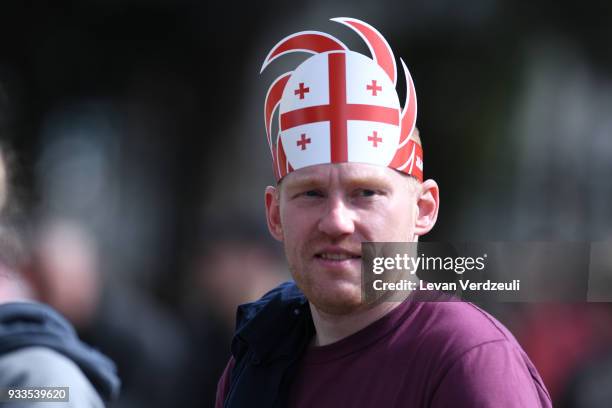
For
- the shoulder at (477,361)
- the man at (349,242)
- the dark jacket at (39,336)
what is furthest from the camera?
the dark jacket at (39,336)

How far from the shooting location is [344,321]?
1.52 metres

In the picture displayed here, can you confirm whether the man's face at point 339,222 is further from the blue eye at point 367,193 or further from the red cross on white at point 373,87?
the red cross on white at point 373,87

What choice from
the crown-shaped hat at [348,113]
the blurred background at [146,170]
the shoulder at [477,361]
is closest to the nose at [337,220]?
the crown-shaped hat at [348,113]

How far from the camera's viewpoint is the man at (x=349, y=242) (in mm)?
1351

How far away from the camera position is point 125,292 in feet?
8.59

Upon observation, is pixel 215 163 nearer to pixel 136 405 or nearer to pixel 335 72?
pixel 136 405

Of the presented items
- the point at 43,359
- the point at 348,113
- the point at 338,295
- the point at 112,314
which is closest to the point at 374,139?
the point at 348,113

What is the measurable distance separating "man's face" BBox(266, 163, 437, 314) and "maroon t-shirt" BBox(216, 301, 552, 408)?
9cm

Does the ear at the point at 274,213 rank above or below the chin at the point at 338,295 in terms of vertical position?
above

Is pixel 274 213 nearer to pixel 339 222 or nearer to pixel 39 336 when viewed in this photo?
pixel 339 222

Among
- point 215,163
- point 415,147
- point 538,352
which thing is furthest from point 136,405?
point 415,147

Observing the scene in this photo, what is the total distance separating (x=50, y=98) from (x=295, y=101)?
133 cm

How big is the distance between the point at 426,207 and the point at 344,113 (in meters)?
0.26

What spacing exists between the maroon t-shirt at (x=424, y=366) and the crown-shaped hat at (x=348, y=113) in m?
0.32
